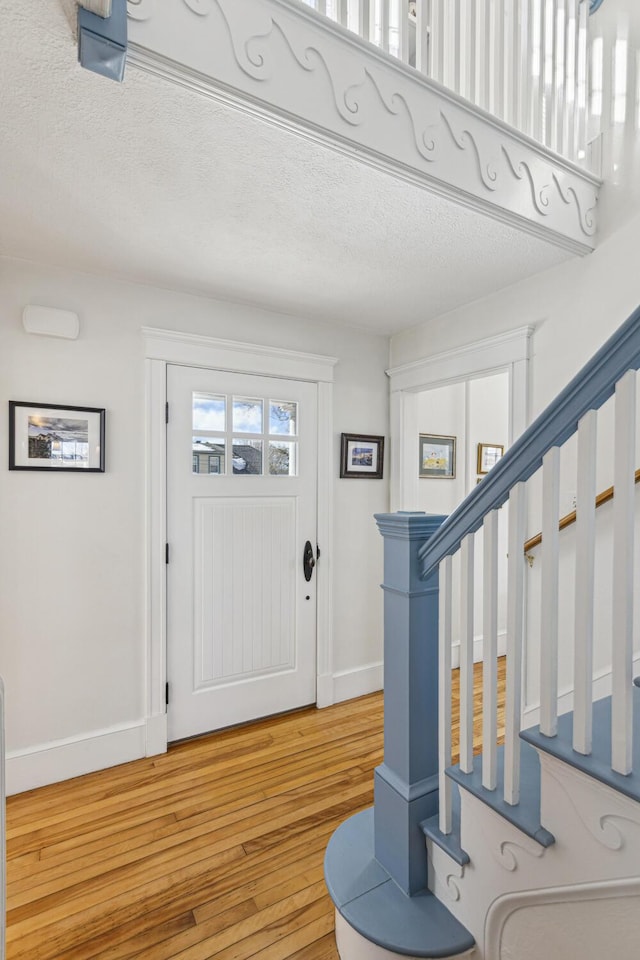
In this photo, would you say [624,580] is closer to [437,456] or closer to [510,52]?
[510,52]

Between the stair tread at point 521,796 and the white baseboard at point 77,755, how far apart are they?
180cm

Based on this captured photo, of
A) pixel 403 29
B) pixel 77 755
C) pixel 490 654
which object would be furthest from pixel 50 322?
pixel 490 654

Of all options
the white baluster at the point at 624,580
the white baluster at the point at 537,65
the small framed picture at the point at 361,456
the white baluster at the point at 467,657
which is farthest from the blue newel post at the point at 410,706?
the white baluster at the point at 537,65

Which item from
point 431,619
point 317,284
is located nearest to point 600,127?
point 317,284

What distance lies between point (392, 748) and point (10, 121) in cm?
210

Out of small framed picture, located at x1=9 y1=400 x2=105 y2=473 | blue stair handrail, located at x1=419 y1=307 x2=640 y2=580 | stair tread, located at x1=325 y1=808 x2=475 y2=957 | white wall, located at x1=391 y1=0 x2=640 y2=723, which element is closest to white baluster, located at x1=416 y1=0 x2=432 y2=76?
white wall, located at x1=391 y1=0 x2=640 y2=723

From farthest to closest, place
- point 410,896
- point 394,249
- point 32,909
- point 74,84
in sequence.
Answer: point 394,249
point 32,909
point 410,896
point 74,84

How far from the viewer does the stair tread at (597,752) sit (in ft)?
2.72

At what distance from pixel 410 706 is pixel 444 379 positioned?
200 centimetres

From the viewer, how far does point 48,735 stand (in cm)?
219

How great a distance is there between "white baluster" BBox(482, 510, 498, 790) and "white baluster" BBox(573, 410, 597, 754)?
8.4 inches

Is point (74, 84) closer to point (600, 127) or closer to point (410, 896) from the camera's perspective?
point (600, 127)

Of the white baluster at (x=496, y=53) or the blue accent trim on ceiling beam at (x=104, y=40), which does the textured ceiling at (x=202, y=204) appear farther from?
the white baluster at (x=496, y=53)

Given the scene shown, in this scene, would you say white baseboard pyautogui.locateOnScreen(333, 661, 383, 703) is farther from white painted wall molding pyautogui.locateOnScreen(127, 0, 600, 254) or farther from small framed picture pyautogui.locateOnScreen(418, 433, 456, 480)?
white painted wall molding pyautogui.locateOnScreen(127, 0, 600, 254)
